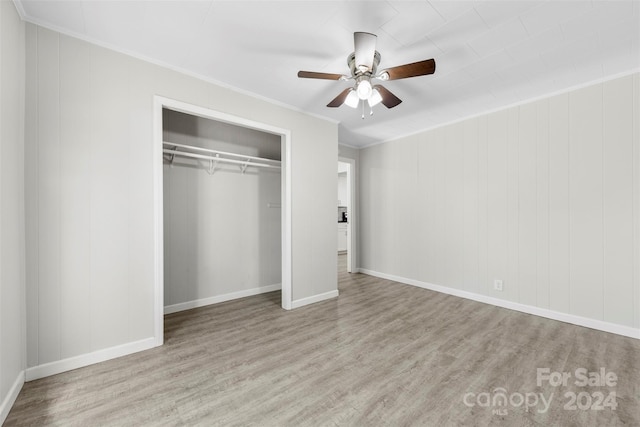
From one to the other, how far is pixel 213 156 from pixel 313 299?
92.6 inches

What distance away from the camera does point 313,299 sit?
11.9ft

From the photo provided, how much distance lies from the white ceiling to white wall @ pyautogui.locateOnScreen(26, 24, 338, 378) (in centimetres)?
26

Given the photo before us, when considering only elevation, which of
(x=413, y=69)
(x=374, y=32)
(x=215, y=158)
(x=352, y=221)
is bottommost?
(x=352, y=221)

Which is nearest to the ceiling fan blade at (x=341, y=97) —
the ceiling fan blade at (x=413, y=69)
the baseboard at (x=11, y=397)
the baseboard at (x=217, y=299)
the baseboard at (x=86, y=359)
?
the ceiling fan blade at (x=413, y=69)

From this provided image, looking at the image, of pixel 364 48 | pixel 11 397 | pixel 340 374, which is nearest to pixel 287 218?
pixel 340 374

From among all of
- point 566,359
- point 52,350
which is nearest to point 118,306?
point 52,350

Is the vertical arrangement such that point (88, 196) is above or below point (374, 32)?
below

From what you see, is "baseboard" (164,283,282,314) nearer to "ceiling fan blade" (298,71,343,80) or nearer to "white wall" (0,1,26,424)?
"white wall" (0,1,26,424)

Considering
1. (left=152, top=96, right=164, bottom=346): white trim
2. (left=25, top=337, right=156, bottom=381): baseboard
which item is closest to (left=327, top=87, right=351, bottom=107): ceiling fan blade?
(left=152, top=96, right=164, bottom=346): white trim

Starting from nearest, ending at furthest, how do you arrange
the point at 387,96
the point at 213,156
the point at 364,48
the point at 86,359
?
the point at 364,48
the point at 86,359
the point at 387,96
the point at 213,156

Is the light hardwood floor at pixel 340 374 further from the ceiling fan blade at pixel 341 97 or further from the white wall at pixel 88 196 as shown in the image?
the ceiling fan blade at pixel 341 97

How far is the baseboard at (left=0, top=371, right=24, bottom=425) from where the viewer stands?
60.5 inches

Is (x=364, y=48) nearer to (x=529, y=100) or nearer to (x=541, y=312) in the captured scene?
(x=529, y=100)

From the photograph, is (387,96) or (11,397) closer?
(11,397)
